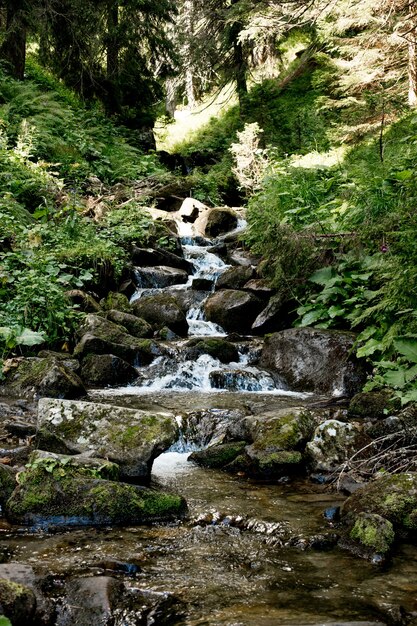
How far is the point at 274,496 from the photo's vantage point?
202 inches

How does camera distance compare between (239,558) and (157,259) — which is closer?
(239,558)

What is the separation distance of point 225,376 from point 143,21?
674 inches

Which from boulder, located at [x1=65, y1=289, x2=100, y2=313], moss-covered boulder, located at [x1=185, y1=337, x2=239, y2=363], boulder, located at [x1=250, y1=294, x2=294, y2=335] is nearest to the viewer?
moss-covered boulder, located at [x1=185, y1=337, x2=239, y2=363]

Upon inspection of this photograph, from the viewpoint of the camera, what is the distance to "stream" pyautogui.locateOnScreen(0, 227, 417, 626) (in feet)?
10.8

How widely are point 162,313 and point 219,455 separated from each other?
574 cm

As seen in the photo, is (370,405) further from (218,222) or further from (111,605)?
(218,222)

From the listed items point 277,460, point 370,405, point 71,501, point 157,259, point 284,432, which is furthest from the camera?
point 157,259

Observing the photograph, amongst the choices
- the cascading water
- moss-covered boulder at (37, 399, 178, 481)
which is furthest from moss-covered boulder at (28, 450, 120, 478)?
the cascading water

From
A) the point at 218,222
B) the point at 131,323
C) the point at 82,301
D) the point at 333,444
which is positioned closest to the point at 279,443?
the point at 333,444

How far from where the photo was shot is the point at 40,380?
25.6 feet

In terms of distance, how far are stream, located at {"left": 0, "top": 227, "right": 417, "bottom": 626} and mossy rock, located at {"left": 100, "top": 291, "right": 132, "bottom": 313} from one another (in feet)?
19.8

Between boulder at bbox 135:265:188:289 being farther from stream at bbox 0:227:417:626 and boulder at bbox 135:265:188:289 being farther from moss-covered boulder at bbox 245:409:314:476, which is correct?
stream at bbox 0:227:417:626

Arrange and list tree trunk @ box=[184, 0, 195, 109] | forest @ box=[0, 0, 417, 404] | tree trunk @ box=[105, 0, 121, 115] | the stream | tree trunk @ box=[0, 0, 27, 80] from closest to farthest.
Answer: the stream → forest @ box=[0, 0, 417, 404] → tree trunk @ box=[0, 0, 27, 80] → tree trunk @ box=[105, 0, 121, 115] → tree trunk @ box=[184, 0, 195, 109]

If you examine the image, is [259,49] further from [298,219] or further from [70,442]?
[70,442]
